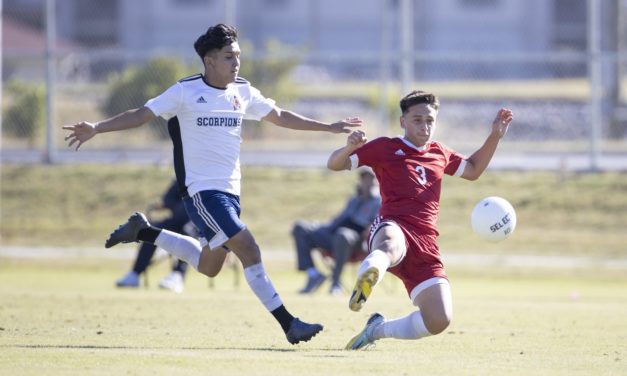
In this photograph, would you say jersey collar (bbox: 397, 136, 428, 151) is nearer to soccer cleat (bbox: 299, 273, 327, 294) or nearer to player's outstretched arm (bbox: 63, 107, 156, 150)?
player's outstretched arm (bbox: 63, 107, 156, 150)

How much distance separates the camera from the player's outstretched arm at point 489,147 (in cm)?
837

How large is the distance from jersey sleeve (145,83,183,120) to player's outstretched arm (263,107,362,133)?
0.85 m

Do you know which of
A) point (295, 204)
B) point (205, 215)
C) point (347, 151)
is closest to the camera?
point (347, 151)

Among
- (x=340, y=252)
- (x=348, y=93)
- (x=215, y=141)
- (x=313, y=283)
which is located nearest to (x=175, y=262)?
(x=313, y=283)

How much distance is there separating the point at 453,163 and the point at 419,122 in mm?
514

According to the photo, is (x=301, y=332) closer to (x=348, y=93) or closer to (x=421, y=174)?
(x=421, y=174)

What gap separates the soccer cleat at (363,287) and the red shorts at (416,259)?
0.75 meters

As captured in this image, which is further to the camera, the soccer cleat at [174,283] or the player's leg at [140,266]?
the player's leg at [140,266]

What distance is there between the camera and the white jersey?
823 centimetres

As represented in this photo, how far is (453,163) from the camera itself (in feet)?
27.6

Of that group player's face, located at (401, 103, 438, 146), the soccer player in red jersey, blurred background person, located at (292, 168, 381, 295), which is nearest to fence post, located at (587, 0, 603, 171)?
blurred background person, located at (292, 168, 381, 295)

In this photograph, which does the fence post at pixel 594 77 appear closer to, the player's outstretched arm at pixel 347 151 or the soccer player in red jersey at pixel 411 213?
the soccer player in red jersey at pixel 411 213

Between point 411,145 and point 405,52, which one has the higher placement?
point 405,52

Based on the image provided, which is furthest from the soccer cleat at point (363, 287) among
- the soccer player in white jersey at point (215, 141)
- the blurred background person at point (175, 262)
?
the blurred background person at point (175, 262)
